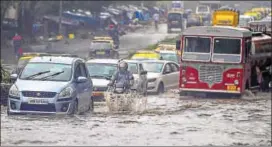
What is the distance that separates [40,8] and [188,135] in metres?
53.0

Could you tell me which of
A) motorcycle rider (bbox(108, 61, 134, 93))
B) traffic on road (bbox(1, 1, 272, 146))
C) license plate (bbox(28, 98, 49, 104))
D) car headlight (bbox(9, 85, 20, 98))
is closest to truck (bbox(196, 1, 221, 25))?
traffic on road (bbox(1, 1, 272, 146))

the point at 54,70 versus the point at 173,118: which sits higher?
the point at 54,70

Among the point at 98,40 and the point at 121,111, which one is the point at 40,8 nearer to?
the point at 98,40

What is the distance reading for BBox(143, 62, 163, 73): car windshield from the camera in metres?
31.9

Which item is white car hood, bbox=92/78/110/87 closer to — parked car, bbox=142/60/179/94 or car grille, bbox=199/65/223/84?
parked car, bbox=142/60/179/94

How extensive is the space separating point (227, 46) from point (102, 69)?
4607 mm

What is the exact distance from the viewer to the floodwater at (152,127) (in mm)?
16406

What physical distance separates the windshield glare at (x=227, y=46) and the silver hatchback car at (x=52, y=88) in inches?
315

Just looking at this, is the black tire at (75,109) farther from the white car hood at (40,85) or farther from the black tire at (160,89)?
the black tire at (160,89)

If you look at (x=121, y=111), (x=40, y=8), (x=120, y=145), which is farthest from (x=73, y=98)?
(x=40, y=8)

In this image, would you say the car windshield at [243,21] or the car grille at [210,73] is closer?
the car grille at [210,73]

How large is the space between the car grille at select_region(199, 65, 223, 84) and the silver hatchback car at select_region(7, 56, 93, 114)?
765cm

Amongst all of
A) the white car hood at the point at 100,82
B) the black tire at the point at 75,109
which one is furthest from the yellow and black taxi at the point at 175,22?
the black tire at the point at 75,109

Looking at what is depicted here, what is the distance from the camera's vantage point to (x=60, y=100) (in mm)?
19891
